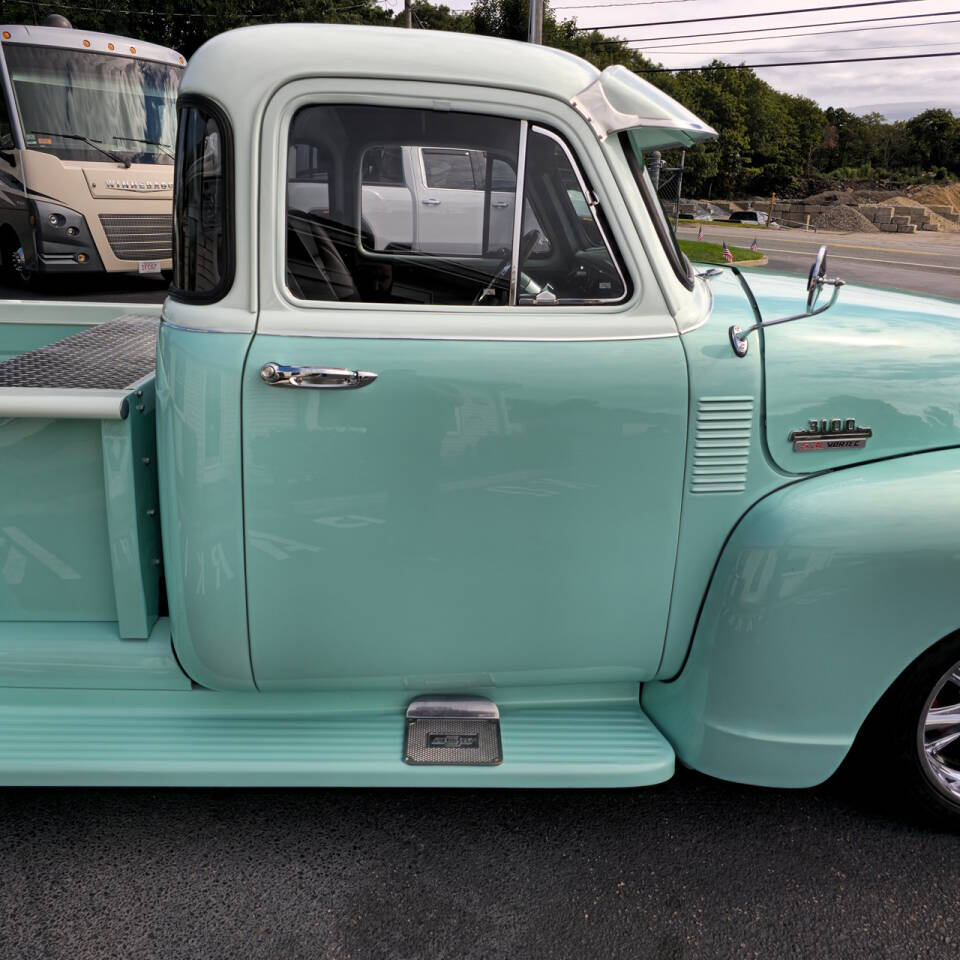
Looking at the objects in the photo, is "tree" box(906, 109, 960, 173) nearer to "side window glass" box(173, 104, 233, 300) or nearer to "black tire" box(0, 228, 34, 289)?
"black tire" box(0, 228, 34, 289)

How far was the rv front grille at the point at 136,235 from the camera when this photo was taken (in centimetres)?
999

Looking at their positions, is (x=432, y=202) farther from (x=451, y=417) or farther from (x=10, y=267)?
(x=10, y=267)

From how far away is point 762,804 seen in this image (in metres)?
2.48

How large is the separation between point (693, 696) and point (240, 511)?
1200 millimetres

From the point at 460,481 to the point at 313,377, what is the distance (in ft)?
1.34

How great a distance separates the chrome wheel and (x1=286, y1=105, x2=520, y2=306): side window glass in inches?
60.5

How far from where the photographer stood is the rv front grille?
9992 millimetres

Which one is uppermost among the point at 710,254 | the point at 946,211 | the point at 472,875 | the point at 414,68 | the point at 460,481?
the point at 414,68

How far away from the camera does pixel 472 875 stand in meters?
2.19

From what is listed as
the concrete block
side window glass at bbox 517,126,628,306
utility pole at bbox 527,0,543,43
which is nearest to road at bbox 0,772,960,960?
side window glass at bbox 517,126,628,306

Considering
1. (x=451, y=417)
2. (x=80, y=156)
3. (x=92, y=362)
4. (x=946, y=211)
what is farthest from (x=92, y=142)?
(x=946, y=211)

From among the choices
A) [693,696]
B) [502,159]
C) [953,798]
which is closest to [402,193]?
[502,159]

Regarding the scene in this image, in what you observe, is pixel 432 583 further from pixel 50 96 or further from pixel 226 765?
pixel 50 96

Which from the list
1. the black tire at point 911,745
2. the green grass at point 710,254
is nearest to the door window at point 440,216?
the black tire at point 911,745
